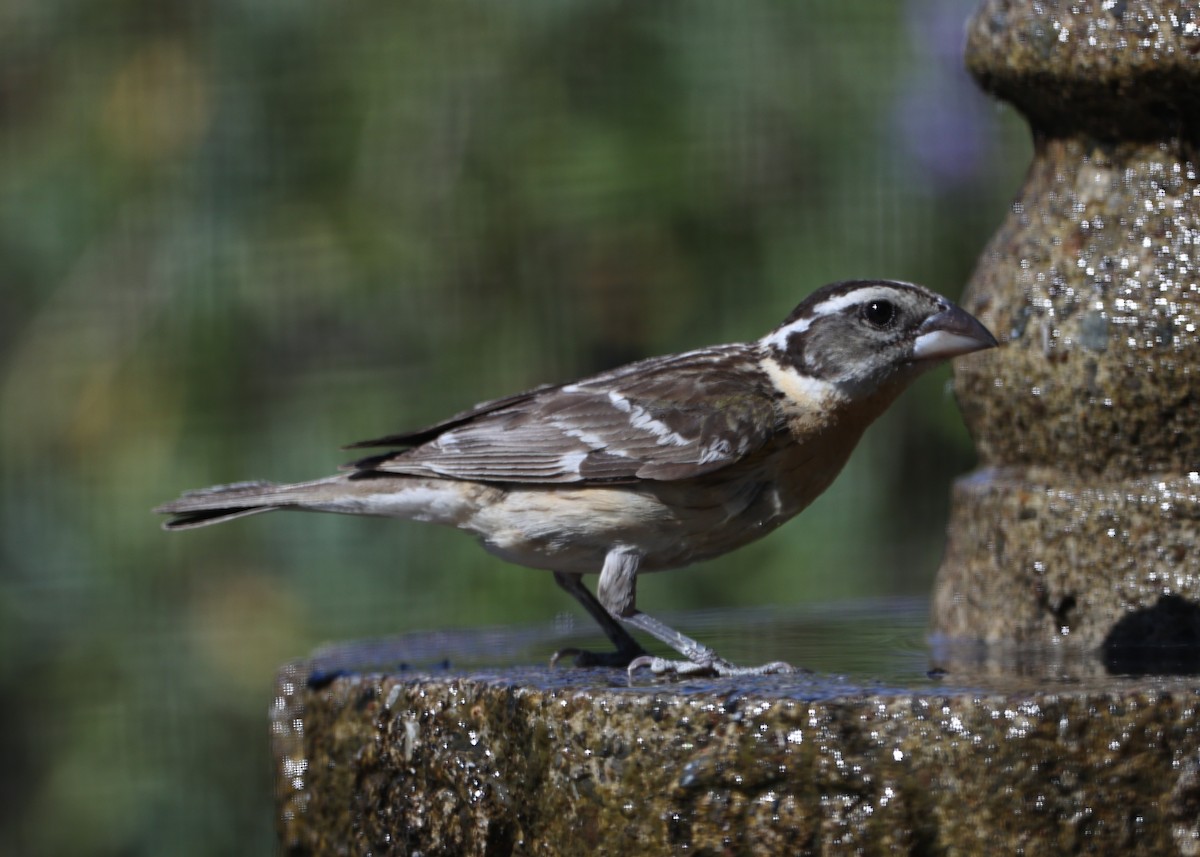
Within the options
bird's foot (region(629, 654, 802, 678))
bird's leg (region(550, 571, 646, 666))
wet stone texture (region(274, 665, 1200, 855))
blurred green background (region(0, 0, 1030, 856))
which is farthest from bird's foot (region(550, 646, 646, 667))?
blurred green background (region(0, 0, 1030, 856))

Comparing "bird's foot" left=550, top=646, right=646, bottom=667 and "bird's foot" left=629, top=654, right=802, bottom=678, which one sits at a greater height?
"bird's foot" left=629, top=654, right=802, bottom=678

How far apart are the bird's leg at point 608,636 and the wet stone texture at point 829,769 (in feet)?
2.26

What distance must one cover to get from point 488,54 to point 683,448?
11.6 feet

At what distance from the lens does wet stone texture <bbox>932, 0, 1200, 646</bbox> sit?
12.9ft

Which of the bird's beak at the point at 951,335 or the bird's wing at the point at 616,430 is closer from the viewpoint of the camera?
the bird's beak at the point at 951,335

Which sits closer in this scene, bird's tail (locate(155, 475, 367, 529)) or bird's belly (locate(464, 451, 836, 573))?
bird's belly (locate(464, 451, 836, 573))

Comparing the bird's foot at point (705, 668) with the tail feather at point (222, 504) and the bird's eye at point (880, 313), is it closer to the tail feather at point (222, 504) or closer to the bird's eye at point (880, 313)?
the bird's eye at point (880, 313)

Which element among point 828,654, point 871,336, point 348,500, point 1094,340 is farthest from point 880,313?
point 348,500

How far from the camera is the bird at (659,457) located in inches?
Answer: 158

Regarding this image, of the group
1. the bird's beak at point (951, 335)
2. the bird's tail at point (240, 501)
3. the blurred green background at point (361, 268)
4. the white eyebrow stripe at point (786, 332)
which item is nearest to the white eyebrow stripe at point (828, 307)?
the white eyebrow stripe at point (786, 332)

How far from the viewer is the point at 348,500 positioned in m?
4.35

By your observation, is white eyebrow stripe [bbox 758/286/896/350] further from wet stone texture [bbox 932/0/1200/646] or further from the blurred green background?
the blurred green background

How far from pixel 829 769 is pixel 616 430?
1361 mm

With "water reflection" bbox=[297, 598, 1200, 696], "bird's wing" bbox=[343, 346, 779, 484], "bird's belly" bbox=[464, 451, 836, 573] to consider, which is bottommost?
"water reflection" bbox=[297, 598, 1200, 696]
